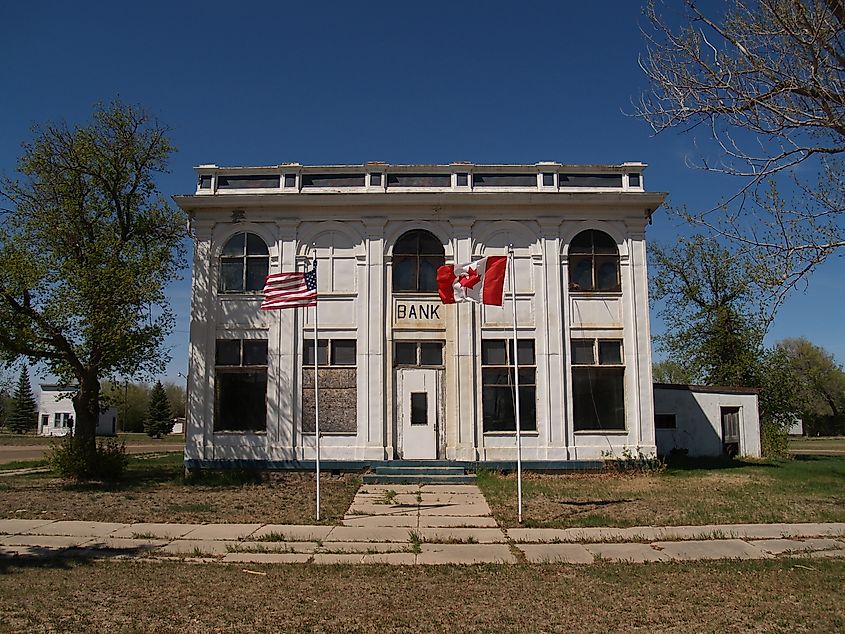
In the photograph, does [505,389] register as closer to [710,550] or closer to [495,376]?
[495,376]

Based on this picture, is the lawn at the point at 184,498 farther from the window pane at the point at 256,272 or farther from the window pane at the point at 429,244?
the window pane at the point at 429,244

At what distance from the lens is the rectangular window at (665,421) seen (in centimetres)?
2461

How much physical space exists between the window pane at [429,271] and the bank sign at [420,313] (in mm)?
557

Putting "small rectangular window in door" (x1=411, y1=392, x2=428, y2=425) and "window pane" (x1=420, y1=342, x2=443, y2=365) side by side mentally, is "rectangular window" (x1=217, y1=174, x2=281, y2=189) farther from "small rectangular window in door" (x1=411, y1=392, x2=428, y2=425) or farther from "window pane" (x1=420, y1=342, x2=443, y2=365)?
"small rectangular window in door" (x1=411, y1=392, x2=428, y2=425)

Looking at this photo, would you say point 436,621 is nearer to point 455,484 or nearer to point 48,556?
point 48,556

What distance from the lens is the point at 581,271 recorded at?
20500mm

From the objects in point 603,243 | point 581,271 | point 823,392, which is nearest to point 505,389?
point 581,271

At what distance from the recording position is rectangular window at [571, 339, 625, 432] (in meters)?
19.8

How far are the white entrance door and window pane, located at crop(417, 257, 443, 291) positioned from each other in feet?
8.18

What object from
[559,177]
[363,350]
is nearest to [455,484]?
[363,350]

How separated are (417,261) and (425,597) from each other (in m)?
13.1

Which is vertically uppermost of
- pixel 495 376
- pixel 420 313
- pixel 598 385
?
pixel 420 313

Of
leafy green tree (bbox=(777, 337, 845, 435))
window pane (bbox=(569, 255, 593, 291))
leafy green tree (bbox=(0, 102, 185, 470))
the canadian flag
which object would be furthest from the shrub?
leafy green tree (bbox=(777, 337, 845, 435))

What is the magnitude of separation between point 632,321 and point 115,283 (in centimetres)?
1436
